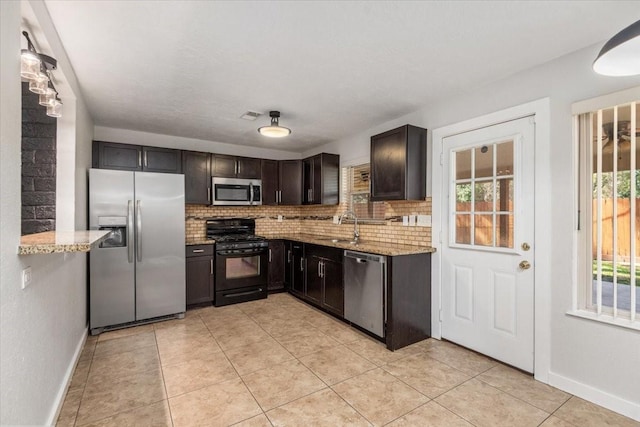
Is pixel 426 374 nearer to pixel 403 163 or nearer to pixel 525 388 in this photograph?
pixel 525 388

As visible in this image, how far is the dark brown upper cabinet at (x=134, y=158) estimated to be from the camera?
153 inches

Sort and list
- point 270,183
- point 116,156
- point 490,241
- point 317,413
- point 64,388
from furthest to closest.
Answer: point 270,183, point 116,156, point 490,241, point 64,388, point 317,413

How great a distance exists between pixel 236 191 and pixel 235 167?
0.39 metres

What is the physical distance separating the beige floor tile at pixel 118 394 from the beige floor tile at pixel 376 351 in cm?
169

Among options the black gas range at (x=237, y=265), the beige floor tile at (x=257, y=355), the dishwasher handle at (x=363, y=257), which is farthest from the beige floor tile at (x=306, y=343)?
the black gas range at (x=237, y=265)

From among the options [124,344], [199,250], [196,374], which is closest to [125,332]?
[124,344]

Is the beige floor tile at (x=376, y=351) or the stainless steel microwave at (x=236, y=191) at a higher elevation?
the stainless steel microwave at (x=236, y=191)

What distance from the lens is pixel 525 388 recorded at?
7.59ft

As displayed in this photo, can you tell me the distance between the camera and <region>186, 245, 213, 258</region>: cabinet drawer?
13.7ft

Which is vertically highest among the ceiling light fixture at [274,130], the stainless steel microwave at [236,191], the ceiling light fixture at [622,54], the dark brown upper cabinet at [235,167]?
the ceiling light fixture at [274,130]

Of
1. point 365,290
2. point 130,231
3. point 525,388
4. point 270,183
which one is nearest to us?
point 525,388

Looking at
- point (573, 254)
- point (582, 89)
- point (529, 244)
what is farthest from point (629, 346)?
point (582, 89)

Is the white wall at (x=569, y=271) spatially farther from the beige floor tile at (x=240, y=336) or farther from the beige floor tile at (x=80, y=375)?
the beige floor tile at (x=80, y=375)

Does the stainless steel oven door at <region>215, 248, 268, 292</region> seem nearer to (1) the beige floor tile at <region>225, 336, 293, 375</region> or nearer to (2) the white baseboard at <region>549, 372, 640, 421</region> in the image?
(1) the beige floor tile at <region>225, 336, 293, 375</region>
